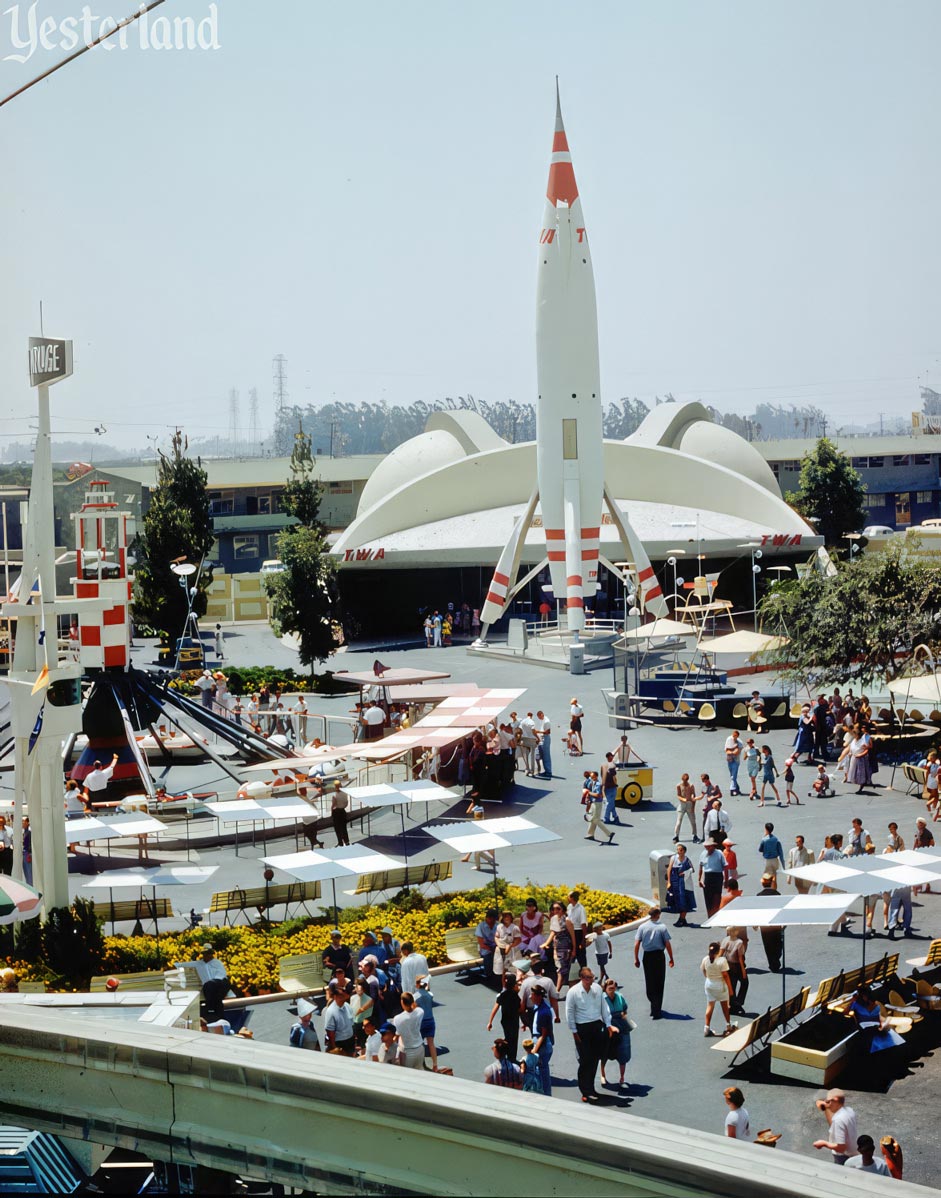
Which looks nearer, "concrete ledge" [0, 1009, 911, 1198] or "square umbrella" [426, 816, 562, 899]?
"concrete ledge" [0, 1009, 911, 1198]

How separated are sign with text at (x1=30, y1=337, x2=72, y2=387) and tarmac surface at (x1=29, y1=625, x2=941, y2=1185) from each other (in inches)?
301

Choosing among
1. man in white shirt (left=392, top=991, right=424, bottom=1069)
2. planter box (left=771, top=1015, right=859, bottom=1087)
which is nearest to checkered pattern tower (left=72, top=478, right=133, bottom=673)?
man in white shirt (left=392, top=991, right=424, bottom=1069)

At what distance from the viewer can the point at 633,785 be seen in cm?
2556

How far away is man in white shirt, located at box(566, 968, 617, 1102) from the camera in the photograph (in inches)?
520

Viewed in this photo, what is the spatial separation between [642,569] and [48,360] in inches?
1125

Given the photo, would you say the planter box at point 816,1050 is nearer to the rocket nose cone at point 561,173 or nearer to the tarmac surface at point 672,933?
the tarmac surface at point 672,933

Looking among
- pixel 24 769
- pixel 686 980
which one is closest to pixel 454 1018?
pixel 686 980

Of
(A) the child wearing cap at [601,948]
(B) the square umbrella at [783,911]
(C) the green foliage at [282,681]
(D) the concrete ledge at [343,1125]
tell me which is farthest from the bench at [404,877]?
(C) the green foliage at [282,681]

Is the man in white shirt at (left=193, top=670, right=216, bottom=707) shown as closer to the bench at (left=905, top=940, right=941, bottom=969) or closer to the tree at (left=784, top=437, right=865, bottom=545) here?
the bench at (left=905, top=940, right=941, bottom=969)

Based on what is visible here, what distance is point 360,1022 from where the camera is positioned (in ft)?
46.4

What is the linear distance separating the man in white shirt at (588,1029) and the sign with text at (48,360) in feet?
29.6

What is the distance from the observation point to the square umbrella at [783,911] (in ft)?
47.6

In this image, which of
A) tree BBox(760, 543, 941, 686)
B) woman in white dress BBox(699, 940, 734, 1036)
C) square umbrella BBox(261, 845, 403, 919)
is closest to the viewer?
woman in white dress BBox(699, 940, 734, 1036)

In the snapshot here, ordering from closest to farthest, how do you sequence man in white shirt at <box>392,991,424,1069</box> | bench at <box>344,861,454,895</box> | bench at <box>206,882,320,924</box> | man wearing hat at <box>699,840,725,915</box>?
man in white shirt at <box>392,991,424,1069</box> < man wearing hat at <box>699,840,725,915</box> < bench at <box>206,882,320,924</box> < bench at <box>344,861,454,895</box>
